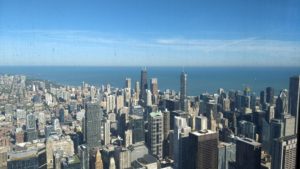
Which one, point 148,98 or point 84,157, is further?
point 148,98

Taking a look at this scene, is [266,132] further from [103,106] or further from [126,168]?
[103,106]

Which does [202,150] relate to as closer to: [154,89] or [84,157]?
[84,157]

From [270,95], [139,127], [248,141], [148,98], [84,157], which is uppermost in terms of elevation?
[270,95]

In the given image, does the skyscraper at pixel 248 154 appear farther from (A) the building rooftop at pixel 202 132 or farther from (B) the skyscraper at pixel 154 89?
(B) the skyscraper at pixel 154 89

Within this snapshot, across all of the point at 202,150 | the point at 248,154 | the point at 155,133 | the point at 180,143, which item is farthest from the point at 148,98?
the point at 248,154

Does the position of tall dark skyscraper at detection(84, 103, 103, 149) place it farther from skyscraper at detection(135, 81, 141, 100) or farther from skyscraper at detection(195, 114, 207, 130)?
skyscraper at detection(195, 114, 207, 130)

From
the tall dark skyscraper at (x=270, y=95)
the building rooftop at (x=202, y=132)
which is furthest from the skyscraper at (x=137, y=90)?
the tall dark skyscraper at (x=270, y=95)

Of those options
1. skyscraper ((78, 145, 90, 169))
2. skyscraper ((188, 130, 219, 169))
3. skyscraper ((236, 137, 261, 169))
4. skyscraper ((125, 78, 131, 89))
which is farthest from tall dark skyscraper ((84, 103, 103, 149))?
skyscraper ((236, 137, 261, 169))
